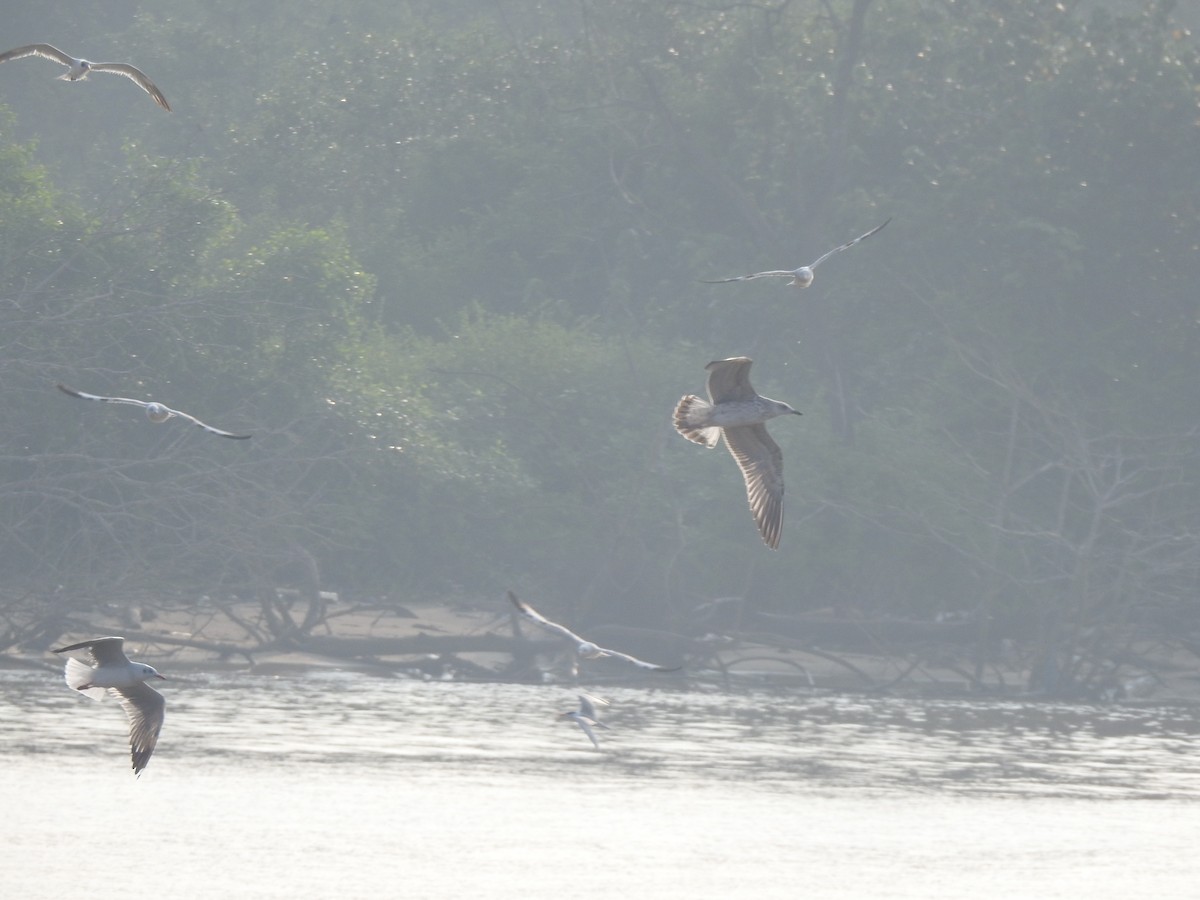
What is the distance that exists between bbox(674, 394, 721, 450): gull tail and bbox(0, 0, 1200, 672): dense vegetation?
53.3 feet

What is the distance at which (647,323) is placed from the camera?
36438 millimetres

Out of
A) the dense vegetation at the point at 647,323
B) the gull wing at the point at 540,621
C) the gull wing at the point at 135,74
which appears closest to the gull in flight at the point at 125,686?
the gull wing at the point at 540,621

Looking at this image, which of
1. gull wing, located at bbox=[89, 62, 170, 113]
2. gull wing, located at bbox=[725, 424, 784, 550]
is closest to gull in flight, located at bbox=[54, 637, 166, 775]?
gull wing, located at bbox=[89, 62, 170, 113]

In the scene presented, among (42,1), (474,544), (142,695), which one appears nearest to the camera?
(142,695)

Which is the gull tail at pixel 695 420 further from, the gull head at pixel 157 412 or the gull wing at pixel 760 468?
the gull head at pixel 157 412

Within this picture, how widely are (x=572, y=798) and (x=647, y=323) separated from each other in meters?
17.8

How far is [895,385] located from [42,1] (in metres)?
25.3

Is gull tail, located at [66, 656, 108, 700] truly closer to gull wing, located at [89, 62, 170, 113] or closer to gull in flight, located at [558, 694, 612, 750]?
gull wing, located at [89, 62, 170, 113]

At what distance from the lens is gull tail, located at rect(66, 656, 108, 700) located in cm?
1098

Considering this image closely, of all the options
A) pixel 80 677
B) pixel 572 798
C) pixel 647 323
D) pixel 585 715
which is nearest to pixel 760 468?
pixel 80 677

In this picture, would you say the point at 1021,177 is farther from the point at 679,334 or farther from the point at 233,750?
the point at 233,750

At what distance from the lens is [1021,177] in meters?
32.5

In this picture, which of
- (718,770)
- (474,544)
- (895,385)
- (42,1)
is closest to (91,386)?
(474,544)

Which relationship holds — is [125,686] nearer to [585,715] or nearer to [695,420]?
[695,420]
